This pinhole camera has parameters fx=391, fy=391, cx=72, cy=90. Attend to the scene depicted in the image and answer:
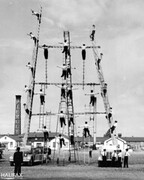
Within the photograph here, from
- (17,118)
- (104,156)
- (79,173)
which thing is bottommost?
(79,173)

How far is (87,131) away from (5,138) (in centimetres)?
8431

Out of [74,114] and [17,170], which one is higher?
[74,114]

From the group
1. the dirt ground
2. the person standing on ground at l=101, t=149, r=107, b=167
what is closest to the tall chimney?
the person standing on ground at l=101, t=149, r=107, b=167

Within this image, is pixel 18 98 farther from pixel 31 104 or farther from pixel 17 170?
pixel 17 170

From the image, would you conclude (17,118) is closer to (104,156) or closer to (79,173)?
(104,156)

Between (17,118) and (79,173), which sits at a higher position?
(17,118)

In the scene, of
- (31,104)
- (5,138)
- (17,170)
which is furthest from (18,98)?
(17,170)

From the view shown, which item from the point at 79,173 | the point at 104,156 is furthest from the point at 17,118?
the point at 79,173

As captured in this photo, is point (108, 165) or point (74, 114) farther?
point (74, 114)

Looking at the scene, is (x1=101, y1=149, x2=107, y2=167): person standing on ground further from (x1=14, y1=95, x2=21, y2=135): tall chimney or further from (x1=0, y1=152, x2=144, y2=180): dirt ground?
(x1=14, y1=95, x2=21, y2=135): tall chimney

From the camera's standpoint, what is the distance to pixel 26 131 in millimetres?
38531

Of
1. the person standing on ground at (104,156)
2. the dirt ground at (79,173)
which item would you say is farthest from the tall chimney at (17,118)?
the dirt ground at (79,173)

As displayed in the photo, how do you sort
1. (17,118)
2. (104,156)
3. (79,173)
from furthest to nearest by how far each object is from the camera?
(17,118) → (104,156) → (79,173)

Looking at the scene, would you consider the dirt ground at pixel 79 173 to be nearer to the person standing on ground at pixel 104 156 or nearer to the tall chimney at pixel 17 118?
the person standing on ground at pixel 104 156
